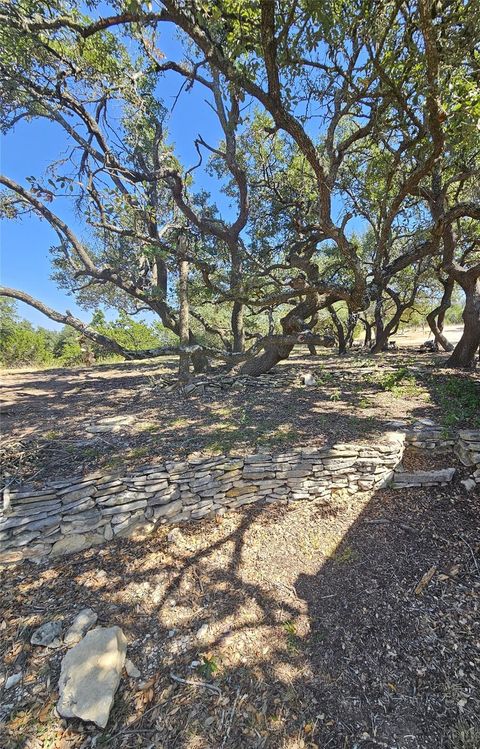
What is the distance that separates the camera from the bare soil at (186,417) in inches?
124

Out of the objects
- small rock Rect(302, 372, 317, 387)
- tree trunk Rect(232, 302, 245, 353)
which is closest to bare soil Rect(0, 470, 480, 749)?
small rock Rect(302, 372, 317, 387)

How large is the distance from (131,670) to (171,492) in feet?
4.10

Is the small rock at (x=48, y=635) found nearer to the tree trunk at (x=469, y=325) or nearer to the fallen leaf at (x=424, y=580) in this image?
the fallen leaf at (x=424, y=580)

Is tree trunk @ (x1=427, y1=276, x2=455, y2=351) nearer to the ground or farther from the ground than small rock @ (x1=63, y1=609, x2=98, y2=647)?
farther from the ground

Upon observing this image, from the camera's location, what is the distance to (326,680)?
1774 mm

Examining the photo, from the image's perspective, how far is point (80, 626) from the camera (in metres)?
1.96

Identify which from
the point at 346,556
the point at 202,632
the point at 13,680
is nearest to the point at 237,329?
the point at 346,556

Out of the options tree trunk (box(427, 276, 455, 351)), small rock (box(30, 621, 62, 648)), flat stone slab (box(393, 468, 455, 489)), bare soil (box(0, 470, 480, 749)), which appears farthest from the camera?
tree trunk (box(427, 276, 455, 351))

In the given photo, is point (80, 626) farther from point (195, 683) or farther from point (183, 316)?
point (183, 316)

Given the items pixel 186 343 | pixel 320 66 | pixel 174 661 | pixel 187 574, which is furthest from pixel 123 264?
pixel 174 661

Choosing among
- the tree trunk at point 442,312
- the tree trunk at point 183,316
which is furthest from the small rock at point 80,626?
the tree trunk at point 442,312

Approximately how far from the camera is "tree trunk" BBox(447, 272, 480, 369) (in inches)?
234

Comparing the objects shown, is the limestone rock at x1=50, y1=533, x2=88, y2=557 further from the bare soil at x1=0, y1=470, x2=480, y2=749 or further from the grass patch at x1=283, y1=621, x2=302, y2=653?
the grass patch at x1=283, y1=621, x2=302, y2=653

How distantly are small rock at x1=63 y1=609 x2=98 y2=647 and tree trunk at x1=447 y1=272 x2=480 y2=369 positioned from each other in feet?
25.1
